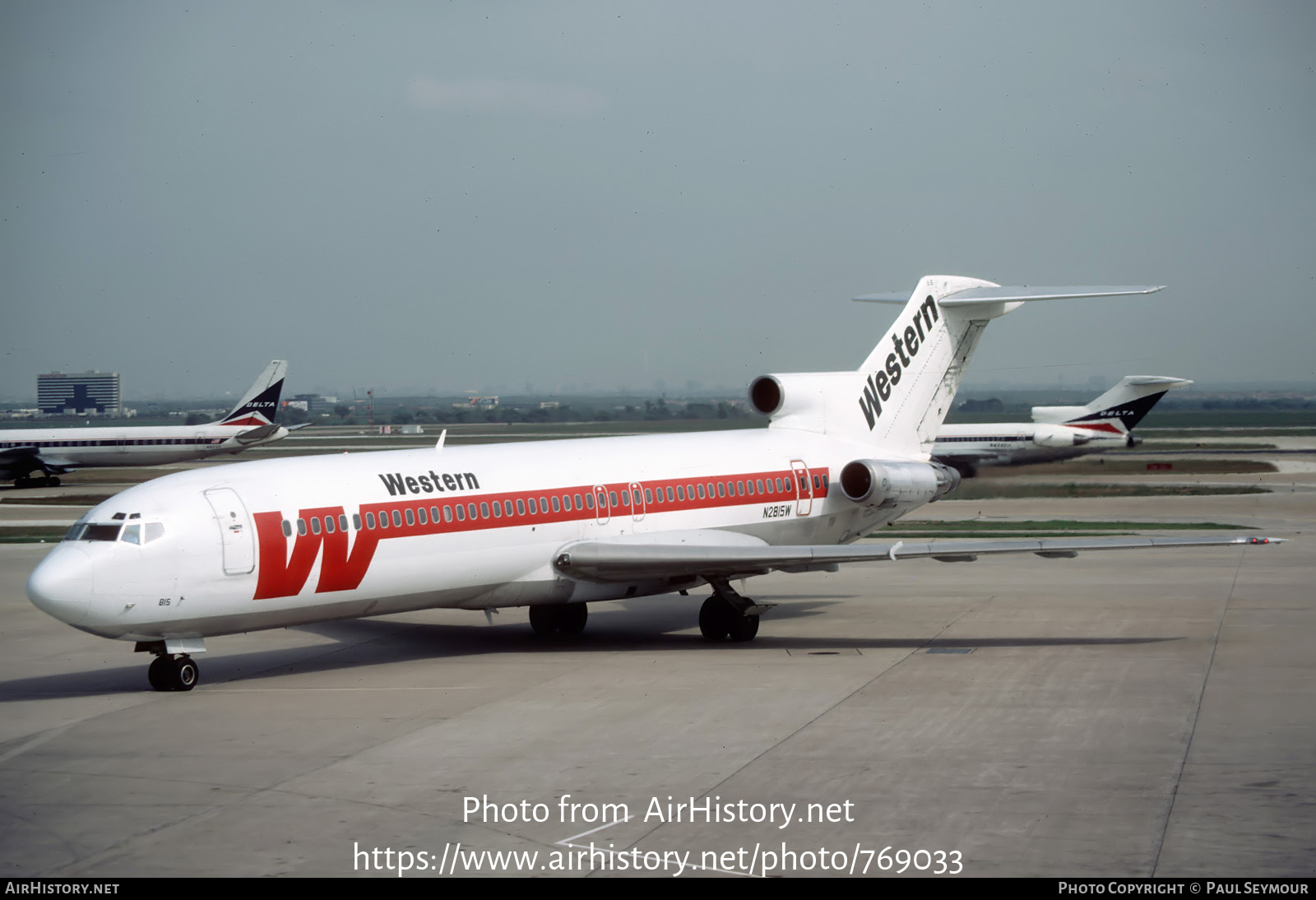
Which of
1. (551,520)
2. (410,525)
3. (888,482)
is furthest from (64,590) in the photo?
(888,482)

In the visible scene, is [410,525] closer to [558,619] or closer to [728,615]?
[558,619]

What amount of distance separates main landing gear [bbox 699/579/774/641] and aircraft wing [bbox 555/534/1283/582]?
537mm

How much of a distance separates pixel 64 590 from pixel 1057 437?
53234 millimetres

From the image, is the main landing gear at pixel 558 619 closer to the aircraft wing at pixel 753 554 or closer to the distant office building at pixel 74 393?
the aircraft wing at pixel 753 554

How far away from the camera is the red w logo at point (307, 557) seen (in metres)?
17.9

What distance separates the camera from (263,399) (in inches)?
2859

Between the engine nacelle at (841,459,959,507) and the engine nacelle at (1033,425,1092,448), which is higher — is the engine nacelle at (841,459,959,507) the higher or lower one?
the higher one

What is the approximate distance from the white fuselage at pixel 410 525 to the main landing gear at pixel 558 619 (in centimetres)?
125

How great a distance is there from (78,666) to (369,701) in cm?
601

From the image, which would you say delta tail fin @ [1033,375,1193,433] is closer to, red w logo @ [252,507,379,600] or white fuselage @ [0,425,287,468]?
white fuselage @ [0,425,287,468]

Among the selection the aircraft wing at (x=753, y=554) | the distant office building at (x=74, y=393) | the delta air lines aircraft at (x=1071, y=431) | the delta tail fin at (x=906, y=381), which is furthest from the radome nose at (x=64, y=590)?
the distant office building at (x=74, y=393)

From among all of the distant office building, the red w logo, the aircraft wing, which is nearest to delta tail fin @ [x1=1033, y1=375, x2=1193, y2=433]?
the aircraft wing

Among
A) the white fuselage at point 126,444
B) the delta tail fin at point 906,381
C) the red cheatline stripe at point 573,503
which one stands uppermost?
the delta tail fin at point 906,381

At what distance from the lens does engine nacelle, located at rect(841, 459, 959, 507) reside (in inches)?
969
